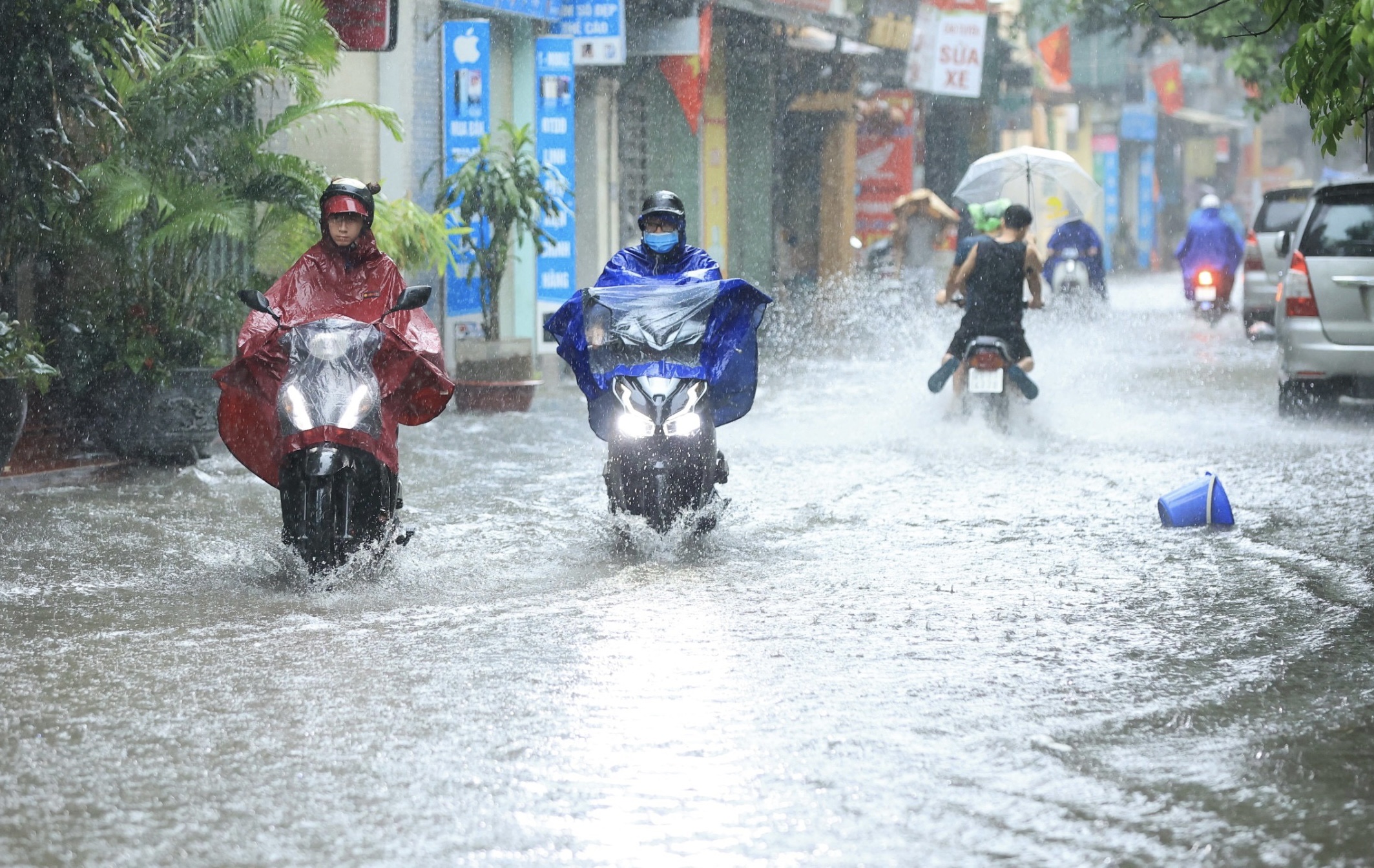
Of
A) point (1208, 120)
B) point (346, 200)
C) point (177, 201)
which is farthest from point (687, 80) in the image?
point (1208, 120)

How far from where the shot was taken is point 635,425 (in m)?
8.66

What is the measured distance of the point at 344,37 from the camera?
47.5 feet

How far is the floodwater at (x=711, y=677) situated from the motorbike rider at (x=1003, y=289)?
2.24m

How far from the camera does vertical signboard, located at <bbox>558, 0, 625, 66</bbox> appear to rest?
1978 centimetres

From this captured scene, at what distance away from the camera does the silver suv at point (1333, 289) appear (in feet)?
45.7

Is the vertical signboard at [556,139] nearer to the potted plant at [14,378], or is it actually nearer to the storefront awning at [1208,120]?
the potted plant at [14,378]

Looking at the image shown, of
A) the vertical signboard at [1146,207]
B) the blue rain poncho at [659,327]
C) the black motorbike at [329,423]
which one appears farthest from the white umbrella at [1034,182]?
the vertical signboard at [1146,207]

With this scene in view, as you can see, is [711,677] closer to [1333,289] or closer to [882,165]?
[1333,289]

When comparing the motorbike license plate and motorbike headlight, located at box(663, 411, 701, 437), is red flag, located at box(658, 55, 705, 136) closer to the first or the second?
the motorbike license plate

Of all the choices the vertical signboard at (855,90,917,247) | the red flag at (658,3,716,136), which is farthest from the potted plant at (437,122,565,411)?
the vertical signboard at (855,90,917,247)

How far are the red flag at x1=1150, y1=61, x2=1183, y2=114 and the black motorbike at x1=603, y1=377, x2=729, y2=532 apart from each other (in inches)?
1945

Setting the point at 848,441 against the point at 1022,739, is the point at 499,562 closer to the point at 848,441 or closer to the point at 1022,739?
the point at 1022,739

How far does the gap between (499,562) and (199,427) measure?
4.25 metres

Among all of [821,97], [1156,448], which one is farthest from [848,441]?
[821,97]
